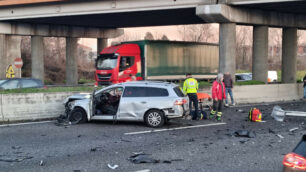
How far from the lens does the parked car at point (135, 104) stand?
14.0 m

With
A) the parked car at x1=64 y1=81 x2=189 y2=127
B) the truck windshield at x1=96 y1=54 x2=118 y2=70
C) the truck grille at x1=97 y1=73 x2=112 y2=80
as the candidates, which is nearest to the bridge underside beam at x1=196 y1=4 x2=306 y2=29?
the truck windshield at x1=96 y1=54 x2=118 y2=70

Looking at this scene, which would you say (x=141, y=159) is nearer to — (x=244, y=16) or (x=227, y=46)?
(x=227, y=46)

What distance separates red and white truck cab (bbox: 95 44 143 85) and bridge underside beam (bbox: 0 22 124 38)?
1372 cm

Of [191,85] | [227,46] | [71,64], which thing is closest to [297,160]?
[191,85]

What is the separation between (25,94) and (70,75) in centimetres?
3052

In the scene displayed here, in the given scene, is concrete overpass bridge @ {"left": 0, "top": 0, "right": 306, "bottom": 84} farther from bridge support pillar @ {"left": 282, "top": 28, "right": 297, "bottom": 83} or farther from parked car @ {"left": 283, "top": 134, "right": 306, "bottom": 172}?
parked car @ {"left": 283, "top": 134, "right": 306, "bottom": 172}

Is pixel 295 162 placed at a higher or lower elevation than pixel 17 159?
higher

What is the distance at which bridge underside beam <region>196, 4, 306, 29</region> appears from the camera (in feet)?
87.2

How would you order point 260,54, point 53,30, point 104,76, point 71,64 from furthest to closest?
point 71,64, point 53,30, point 260,54, point 104,76

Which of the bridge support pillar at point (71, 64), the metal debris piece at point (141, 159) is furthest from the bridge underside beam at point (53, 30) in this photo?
the metal debris piece at point (141, 159)

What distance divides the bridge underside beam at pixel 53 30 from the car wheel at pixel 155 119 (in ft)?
97.7

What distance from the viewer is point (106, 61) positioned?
1181 inches

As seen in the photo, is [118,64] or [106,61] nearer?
[118,64]

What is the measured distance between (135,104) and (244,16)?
16.9m
